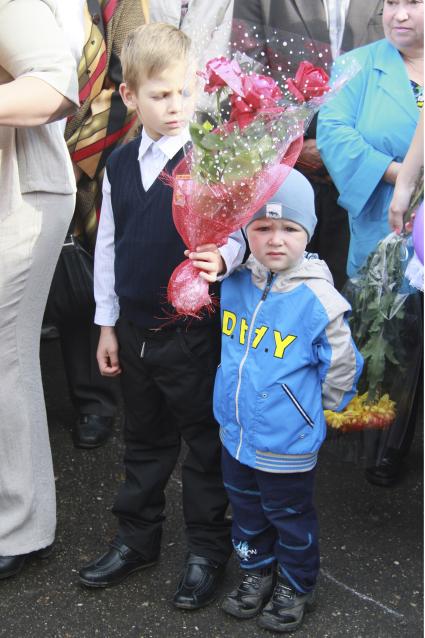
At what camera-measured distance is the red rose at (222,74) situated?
2.45m

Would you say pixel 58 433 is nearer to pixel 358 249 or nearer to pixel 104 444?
pixel 104 444

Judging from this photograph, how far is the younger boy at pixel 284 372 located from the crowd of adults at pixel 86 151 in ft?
1.83

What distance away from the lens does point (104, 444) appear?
4.16m

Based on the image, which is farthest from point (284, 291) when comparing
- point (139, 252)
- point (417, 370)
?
point (417, 370)

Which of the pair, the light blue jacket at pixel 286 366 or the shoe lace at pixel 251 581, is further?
the shoe lace at pixel 251 581

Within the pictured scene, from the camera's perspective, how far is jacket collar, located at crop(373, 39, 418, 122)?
133 inches

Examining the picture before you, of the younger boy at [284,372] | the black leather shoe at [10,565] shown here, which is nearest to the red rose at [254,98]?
the younger boy at [284,372]

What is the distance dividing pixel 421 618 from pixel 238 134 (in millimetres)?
1636

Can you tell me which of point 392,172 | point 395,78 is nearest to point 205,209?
point 392,172

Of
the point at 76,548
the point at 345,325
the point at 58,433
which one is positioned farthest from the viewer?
the point at 58,433

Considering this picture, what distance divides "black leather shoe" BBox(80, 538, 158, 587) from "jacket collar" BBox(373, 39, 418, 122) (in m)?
1.74

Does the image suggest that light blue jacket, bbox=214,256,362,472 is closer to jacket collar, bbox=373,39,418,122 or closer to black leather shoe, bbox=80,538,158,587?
black leather shoe, bbox=80,538,158,587

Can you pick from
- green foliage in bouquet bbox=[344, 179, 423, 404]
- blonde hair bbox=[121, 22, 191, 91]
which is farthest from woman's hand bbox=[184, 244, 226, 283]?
green foliage in bouquet bbox=[344, 179, 423, 404]

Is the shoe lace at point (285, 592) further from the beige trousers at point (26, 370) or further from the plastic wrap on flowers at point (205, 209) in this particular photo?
the plastic wrap on flowers at point (205, 209)
